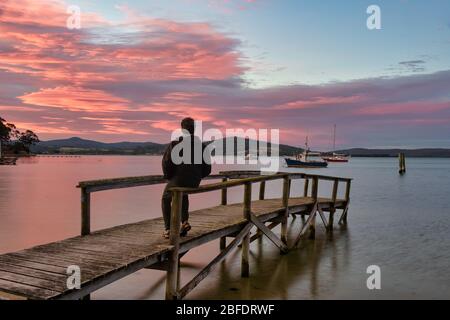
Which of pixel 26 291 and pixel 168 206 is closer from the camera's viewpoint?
pixel 26 291

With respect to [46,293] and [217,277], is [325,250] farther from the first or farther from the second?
[46,293]

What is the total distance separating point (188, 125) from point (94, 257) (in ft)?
8.49

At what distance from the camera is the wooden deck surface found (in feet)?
16.8

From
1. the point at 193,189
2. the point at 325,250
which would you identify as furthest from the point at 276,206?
the point at 193,189

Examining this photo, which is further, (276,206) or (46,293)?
(276,206)

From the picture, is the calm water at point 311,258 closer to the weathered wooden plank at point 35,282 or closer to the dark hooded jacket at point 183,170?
the dark hooded jacket at point 183,170

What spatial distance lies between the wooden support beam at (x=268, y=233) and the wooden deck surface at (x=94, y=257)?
2.05ft

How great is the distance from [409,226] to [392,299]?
517 inches

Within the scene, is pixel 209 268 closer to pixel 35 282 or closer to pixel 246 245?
pixel 246 245

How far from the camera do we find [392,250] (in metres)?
14.4

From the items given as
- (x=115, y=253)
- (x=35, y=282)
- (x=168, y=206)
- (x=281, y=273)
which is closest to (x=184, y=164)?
(x=168, y=206)

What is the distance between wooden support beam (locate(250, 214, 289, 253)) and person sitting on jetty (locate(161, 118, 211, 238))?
9.72 ft

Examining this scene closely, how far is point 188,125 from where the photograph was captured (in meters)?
7.20

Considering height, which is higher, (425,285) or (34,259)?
(34,259)
